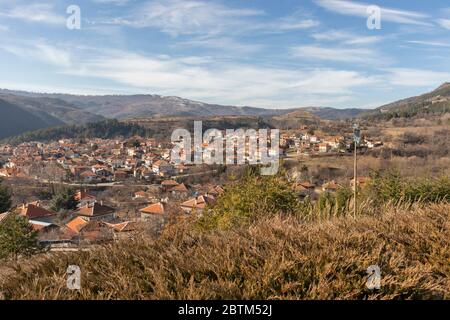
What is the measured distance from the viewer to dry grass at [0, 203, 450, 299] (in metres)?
2.22

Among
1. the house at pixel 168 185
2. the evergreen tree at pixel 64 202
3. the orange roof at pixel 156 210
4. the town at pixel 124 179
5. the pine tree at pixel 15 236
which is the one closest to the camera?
the pine tree at pixel 15 236

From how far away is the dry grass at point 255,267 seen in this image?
222 cm

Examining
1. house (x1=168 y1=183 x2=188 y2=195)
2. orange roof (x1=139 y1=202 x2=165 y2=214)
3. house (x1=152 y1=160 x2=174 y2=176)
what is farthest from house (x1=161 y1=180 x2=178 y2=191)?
orange roof (x1=139 y1=202 x2=165 y2=214)

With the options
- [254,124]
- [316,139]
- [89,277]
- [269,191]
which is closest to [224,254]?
[89,277]

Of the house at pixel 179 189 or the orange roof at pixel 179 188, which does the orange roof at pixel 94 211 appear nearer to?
the house at pixel 179 189

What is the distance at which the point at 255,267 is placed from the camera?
250 centimetres

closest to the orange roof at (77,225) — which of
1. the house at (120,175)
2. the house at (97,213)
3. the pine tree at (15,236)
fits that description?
the house at (97,213)

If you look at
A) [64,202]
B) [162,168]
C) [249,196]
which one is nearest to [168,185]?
[162,168]

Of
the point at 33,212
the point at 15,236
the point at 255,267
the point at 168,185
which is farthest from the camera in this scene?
the point at 168,185

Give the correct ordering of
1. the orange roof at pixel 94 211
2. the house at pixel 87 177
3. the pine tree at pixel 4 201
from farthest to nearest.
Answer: the house at pixel 87 177 → the pine tree at pixel 4 201 → the orange roof at pixel 94 211

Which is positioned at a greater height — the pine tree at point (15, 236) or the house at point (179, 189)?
the pine tree at point (15, 236)

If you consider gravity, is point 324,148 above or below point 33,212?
above

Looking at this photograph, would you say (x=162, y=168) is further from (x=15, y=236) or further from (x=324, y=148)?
(x=15, y=236)

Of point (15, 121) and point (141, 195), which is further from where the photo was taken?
point (15, 121)
